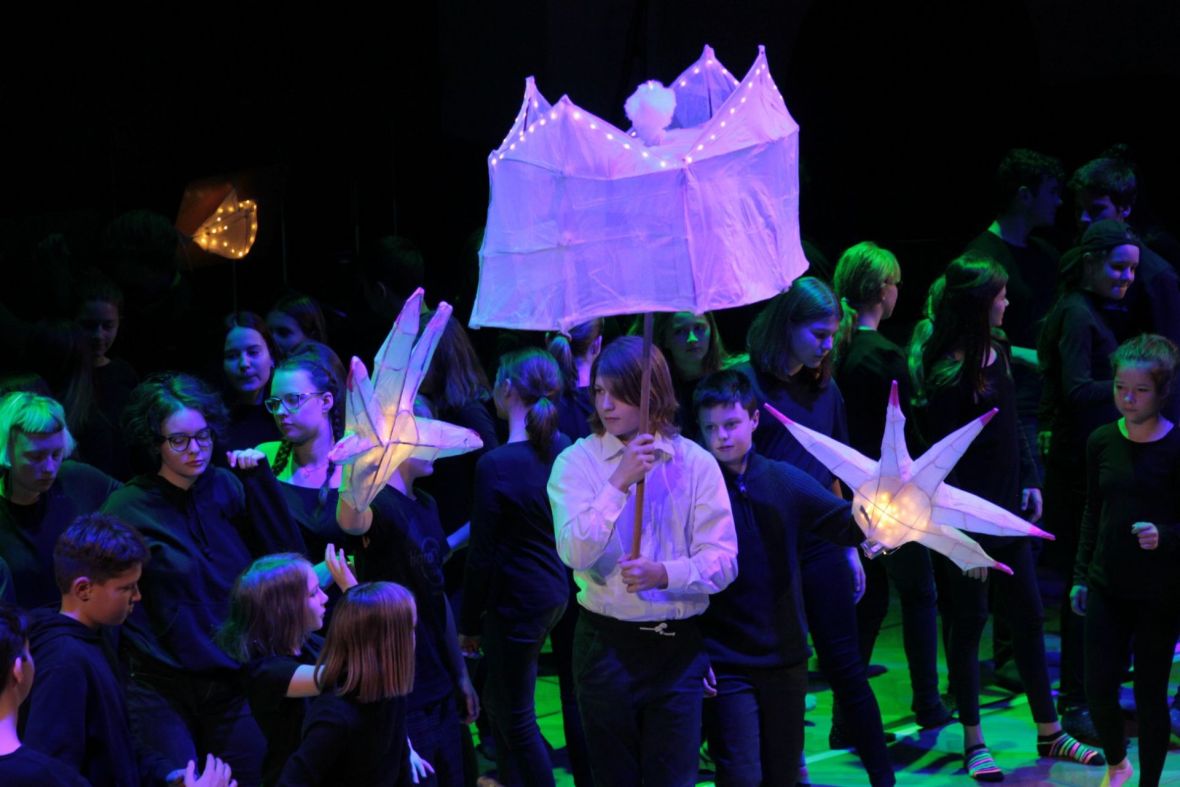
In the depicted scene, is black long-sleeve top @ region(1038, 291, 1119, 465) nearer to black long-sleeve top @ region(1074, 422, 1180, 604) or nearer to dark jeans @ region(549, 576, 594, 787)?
black long-sleeve top @ region(1074, 422, 1180, 604)

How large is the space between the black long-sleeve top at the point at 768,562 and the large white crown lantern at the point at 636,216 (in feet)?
3.12

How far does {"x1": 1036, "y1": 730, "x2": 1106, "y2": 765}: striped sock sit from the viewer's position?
17.6 feet

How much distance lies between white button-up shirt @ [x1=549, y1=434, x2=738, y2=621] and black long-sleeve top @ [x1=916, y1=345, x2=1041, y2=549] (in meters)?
1.57

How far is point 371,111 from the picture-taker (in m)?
7.36

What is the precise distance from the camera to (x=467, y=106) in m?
7.56

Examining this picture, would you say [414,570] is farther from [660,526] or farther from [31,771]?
[31,771]

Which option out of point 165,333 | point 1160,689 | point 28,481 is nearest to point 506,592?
point 28,481

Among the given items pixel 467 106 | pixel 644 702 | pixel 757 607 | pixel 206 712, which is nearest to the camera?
pixel 644 702

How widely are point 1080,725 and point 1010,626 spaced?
51cm

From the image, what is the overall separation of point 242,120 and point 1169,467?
4187 millimetres

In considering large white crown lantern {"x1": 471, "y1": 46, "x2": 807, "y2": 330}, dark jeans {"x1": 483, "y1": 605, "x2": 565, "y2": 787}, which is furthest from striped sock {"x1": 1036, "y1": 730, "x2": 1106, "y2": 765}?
large white crown lantern {"x1": 471, "y1": 46, "x2": 807, "y2": 330}

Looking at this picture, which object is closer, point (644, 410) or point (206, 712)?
point (644, 410)

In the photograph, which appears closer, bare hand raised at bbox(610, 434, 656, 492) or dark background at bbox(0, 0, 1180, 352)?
bare hand raised at bbox(610, 434, 656, 492)

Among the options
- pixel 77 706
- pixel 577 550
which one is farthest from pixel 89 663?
pixel 577 550
